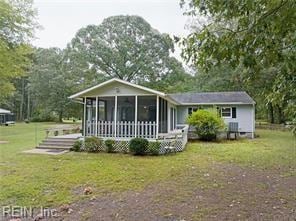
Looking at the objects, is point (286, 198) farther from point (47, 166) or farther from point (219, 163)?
point (47, 166)

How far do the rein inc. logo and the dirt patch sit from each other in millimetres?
290

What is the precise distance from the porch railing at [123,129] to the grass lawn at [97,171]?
1.98 metres

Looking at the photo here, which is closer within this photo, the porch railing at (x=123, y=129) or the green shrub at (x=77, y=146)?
the green shrub at (x=77, y=146)

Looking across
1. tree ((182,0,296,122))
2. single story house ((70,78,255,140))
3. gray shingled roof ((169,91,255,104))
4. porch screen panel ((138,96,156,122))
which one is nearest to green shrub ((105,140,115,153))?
single story house ((70,78,255,140))

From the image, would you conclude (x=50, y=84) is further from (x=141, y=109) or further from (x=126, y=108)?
(x=141, y=109)

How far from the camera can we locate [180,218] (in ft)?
16.7

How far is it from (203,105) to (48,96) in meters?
27.5

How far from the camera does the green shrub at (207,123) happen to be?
1931 cm

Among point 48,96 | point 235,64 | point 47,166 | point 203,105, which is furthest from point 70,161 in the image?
point 48,96

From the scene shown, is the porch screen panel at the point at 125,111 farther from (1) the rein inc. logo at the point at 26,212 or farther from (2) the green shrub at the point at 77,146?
(1) the rein inc. logo at the point at 26,212

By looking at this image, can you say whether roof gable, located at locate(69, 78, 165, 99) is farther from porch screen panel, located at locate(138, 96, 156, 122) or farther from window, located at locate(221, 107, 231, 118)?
window, located at locate(221, 107, 231, 118)

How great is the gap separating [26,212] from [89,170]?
13.2 ft

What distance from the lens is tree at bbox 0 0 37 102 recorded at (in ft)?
71.7

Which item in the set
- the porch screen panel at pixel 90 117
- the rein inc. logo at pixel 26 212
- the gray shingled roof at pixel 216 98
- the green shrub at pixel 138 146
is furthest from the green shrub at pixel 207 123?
the rein inc. logo at pixel 26 212
